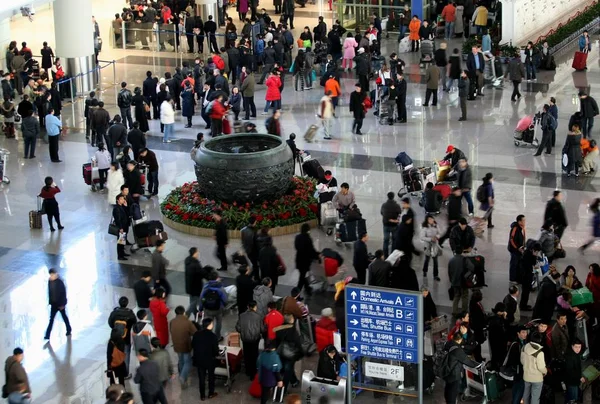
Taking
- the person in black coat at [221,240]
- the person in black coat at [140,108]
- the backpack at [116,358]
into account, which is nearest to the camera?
the backpack at [116,358]

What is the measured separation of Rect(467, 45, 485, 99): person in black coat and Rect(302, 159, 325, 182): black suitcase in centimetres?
882

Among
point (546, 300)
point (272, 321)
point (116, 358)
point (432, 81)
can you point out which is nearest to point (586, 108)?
point (432, 81)

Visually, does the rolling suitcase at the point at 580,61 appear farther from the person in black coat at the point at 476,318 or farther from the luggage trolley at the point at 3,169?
the person in black coat at the point at 476,318

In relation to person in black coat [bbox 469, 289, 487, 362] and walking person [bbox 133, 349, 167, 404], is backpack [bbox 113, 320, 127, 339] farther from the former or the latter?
person in black coat [bbox 469, 289, 487, 362]

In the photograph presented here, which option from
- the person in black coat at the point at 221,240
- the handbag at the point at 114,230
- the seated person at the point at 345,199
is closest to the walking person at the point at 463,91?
the seated person at the point at 345,199

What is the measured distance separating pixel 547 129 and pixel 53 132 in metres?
10.8

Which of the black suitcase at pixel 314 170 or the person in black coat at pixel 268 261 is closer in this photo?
the person in black coat at pixel 268 261

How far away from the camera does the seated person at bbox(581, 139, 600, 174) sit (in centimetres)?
2262

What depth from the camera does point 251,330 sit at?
1462cm

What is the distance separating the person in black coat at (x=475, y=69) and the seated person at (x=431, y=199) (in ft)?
31.7

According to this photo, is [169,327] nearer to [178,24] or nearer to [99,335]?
[99,335]

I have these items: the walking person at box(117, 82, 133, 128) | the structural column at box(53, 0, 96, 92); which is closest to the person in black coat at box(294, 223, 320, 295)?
the walking person at box(117, 82, 133, 128)

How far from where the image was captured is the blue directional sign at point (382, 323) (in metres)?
13.1

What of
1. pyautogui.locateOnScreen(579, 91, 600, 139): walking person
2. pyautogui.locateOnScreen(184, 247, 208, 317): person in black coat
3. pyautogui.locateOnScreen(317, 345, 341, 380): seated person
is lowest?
pyautogui.locateOnScreen(317, 345, 341, 380): seated person
